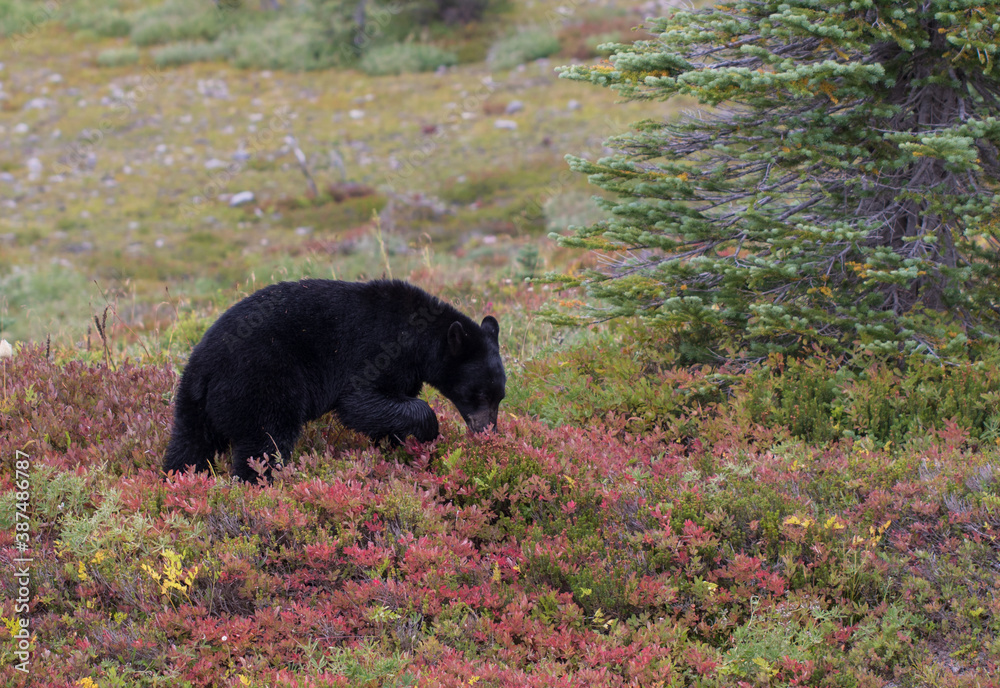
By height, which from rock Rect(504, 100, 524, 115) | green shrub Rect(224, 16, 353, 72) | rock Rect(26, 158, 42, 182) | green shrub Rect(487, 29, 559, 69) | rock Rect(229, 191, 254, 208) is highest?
green shrub Rect(224, 16, 353, 72)

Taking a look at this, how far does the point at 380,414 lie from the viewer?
5531 millimetres

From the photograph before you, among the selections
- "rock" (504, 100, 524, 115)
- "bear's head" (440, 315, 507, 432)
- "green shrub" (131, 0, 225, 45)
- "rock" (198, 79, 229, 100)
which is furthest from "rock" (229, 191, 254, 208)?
"bear's head" (440, 315, 507, 432)

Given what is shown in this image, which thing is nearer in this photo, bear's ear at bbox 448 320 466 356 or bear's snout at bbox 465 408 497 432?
bear's ear at bbox 448 320 466 356

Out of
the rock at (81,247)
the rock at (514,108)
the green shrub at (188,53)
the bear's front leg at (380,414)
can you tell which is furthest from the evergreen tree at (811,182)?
the green shrub at (188,53)

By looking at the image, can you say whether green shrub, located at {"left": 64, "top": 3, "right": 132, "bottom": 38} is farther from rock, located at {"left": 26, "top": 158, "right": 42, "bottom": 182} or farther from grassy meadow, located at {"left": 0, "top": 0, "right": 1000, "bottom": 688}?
grassy meadow, located at {"left": 0, "top": 0, "right": 1000, "bottom": 688}

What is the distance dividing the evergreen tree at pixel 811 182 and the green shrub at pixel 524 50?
23.0 m

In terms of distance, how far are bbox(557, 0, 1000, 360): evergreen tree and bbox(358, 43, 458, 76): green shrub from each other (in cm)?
2395

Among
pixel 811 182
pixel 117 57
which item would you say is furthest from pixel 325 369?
pixel 117 57

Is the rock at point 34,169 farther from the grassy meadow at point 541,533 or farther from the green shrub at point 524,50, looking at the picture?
the green shrub at point 524,50

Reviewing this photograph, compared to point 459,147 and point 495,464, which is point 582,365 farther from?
point 459,147

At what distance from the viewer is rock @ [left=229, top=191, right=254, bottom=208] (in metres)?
21.3

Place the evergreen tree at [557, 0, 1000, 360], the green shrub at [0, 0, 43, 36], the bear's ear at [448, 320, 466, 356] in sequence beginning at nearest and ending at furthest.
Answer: the bear's ear at [448, 320, 466, 356], the evergreen tree at [557, 0, 1000, 360], the green shrub at [0, 0, 43, 36]

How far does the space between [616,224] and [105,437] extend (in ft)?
14.4

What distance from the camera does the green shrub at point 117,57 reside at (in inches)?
1150
